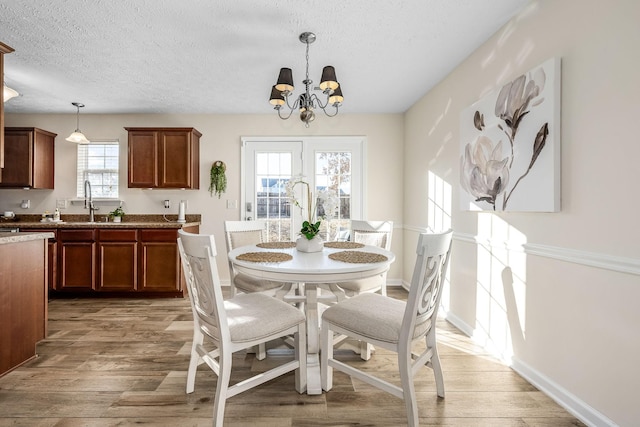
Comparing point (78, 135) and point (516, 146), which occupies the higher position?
point (78, 135)

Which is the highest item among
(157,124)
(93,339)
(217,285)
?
(157,124)

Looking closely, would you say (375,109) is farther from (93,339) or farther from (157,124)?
(93,339)

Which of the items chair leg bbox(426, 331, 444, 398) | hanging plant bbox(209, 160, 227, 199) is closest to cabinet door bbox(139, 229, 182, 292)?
Result: hanging plant bbox(209, 160, 227, 199)

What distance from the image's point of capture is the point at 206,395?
183 cm

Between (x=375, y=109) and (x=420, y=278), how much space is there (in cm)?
328

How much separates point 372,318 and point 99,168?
4521 millimetres

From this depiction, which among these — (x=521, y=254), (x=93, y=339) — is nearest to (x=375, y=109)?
(x=521, y=254)

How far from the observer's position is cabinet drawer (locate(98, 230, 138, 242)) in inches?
147

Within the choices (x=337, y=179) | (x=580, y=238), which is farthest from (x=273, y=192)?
(x=580, y=238)

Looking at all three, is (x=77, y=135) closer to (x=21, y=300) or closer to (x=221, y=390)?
(x=21, y=300)

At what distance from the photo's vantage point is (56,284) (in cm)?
375

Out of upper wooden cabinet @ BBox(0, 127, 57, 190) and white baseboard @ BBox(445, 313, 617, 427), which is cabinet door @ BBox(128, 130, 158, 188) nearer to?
upper wooden cabinet @ BBox(0, 127, 57, 190)

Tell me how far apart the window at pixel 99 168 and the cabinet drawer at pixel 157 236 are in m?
1.11

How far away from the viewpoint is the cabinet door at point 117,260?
373 centimetres
